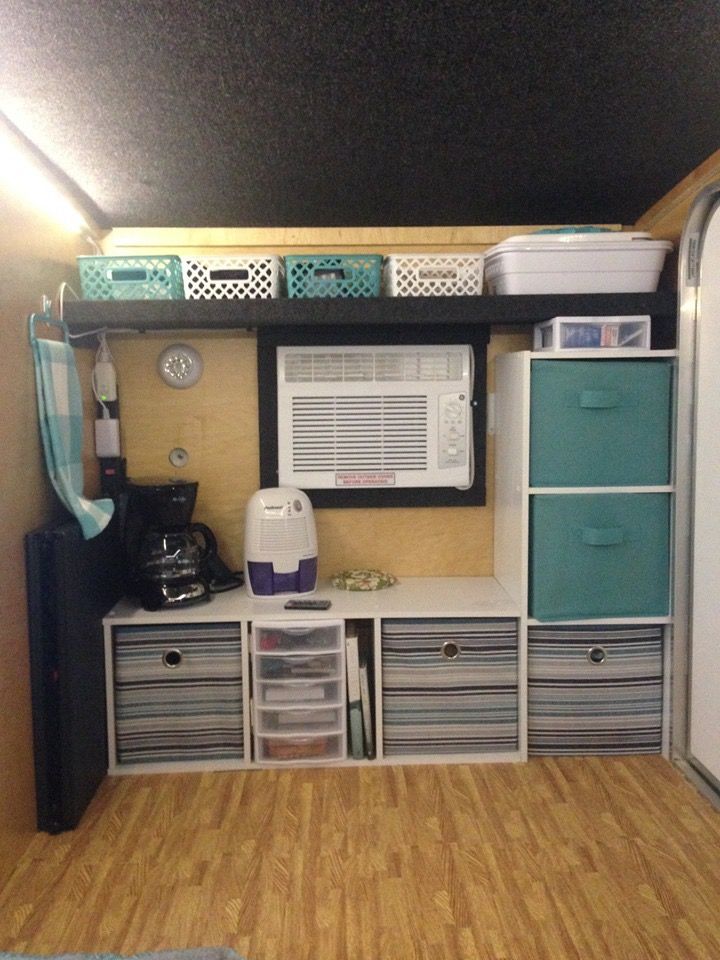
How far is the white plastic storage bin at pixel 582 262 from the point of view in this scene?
2.55 metres

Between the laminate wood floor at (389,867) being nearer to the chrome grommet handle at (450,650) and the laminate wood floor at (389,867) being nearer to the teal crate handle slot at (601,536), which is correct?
the chrome grommet handle at (450,650)

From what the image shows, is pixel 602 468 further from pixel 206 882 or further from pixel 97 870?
pixel 97 870

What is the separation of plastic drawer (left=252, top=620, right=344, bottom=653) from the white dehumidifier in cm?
18

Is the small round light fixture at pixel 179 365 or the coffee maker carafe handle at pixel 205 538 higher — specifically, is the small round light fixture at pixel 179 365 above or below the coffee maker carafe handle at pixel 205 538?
above

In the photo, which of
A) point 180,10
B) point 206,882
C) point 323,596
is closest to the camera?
point 180,10

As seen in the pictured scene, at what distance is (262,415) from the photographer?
9.78 feet

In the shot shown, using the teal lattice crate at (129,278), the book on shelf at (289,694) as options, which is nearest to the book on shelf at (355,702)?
the book on shelf at (289,694)

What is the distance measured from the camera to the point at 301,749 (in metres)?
2.66

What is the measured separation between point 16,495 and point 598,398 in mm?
1731

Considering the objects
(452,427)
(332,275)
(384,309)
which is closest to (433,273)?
(384,309)

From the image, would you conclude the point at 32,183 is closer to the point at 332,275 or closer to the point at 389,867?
the point at 332,275

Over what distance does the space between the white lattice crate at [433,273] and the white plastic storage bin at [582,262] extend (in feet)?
0.38

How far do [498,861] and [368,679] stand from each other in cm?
77

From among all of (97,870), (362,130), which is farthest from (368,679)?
(362,130)
